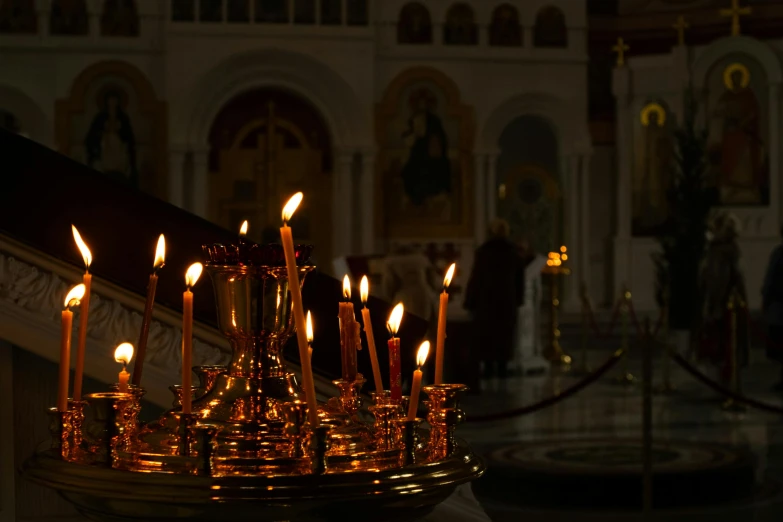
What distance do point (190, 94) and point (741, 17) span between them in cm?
802

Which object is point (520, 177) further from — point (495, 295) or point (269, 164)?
point (495, 295)

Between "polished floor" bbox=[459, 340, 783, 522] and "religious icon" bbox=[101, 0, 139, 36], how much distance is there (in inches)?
315

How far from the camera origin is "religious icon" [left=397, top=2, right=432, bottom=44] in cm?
1834

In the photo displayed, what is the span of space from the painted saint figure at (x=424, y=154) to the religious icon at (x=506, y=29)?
51.6 inches

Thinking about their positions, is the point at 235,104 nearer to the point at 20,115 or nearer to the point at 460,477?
the point at 20,115

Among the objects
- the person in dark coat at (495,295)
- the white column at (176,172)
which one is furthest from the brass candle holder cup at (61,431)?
the white column at (176,172)

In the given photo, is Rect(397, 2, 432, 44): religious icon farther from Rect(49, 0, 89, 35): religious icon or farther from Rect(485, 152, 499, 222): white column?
Rect(49, 0, 89, 35): religious icon

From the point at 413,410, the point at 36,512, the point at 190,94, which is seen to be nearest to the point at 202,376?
the point at 413,410

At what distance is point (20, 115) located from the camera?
17312mm

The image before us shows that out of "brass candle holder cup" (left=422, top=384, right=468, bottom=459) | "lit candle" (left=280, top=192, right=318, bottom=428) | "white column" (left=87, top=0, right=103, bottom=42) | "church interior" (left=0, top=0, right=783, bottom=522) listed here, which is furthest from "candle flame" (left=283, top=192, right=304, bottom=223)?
"white column" (left=87, top=0, right=103, bottom=42)

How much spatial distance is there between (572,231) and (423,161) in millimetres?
2481

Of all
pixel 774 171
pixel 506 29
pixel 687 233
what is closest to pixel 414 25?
pixel 506 29

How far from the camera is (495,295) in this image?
465 inches

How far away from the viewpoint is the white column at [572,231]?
61.5ft
